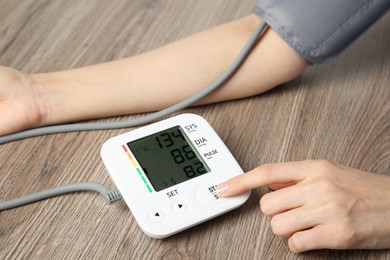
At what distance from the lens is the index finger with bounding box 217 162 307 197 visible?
0.57m

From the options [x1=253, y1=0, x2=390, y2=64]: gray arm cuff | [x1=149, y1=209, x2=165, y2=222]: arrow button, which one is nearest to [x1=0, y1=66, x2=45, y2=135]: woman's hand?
[x1=149, y1=209, x2=165, y2=222]: arrow button

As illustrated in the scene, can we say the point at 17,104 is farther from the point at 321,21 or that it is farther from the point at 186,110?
the point at 321,21

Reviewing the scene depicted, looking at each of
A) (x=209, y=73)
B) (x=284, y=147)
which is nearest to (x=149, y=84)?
(x=209, y=73)

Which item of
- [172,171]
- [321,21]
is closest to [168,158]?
[172,171]

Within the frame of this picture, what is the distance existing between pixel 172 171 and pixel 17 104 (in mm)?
228

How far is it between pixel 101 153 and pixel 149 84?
0.46ft

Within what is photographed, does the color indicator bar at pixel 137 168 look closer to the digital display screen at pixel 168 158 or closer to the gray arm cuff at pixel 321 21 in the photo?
the digital display screen at pixel 168 158

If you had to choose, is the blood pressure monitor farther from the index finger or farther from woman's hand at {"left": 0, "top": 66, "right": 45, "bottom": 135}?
woman's hand at {"left": 0, "top": 66, "right": 45, "bottom": 135}

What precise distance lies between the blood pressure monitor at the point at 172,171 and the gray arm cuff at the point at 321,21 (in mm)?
177

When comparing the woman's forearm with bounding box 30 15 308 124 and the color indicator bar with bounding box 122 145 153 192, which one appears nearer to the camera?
the color indicator bar with bounding box 122 145 153 192

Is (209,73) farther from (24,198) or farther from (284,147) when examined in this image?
(24,198)

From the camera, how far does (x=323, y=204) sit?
0.54 m

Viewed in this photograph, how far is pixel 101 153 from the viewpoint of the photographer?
0.62m

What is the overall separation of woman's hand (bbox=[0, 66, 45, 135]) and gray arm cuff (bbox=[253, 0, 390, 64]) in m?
0.33
